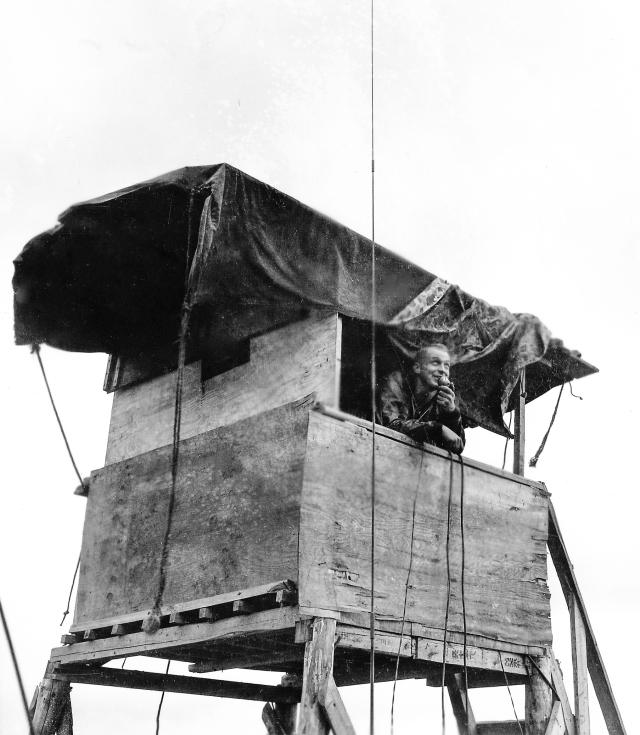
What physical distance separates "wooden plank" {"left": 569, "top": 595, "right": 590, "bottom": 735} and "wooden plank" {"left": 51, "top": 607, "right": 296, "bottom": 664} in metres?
3.59

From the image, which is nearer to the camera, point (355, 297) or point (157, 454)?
point (355, 297)

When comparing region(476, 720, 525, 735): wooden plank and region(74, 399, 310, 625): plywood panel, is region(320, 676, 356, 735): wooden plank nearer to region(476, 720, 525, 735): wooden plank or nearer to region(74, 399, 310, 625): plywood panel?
region(74, 399, 310, 625): plywood panel

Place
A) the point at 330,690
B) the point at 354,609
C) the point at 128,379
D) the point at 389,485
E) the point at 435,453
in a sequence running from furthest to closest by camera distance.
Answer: the point at 128,379
the point at 435,453
the point at 389,485
the point at 354,609
the point at 330,690

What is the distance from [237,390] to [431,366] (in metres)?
1.89

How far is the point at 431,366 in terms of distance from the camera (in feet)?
27.9

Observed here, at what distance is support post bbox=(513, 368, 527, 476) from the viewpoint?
31.0 feet

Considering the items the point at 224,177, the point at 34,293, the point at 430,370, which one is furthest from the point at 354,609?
the point at 34,293

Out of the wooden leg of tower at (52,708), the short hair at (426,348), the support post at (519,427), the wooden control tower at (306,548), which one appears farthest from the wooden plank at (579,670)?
the wooden leg of tower at (52,708)

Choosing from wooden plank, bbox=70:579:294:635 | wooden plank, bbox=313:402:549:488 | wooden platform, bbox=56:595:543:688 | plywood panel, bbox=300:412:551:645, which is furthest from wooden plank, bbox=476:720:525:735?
wooden plank, bbox=70:579:294:635

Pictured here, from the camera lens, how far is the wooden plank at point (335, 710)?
661 centimetres

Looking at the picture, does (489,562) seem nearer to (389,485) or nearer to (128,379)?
(389,485)

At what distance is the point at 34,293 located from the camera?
27.7 ft

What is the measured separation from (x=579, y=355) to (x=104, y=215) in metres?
5.42

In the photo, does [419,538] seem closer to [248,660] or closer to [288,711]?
[248,660]
